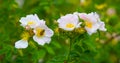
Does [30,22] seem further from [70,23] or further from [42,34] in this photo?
[70,23]

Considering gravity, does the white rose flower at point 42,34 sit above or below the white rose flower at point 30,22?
below

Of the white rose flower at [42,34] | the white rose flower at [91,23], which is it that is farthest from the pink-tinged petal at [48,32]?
the white rose flower at [91,23]

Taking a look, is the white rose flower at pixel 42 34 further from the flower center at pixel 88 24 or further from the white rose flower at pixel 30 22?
the flower center at pixel 88 24

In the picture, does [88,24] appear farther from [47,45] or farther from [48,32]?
[47,45]

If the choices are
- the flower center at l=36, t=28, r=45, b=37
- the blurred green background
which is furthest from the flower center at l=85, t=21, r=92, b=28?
the flower center at l=36, t=28, r=45, b=37

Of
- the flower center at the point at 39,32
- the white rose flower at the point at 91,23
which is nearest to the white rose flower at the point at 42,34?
the flower center at the point at 39,32

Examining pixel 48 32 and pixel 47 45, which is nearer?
pixel 48 32

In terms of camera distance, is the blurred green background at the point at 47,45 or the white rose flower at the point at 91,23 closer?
the white rose flower at the point at 91,23

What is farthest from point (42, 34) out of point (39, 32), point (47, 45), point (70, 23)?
point (47, 45)

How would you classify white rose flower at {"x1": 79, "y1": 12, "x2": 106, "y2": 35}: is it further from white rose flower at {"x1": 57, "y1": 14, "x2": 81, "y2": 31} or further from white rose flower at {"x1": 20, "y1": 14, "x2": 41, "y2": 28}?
white rose flower at {"x1": 20, "y1": 14, "x2": 41, "y2": 28}
